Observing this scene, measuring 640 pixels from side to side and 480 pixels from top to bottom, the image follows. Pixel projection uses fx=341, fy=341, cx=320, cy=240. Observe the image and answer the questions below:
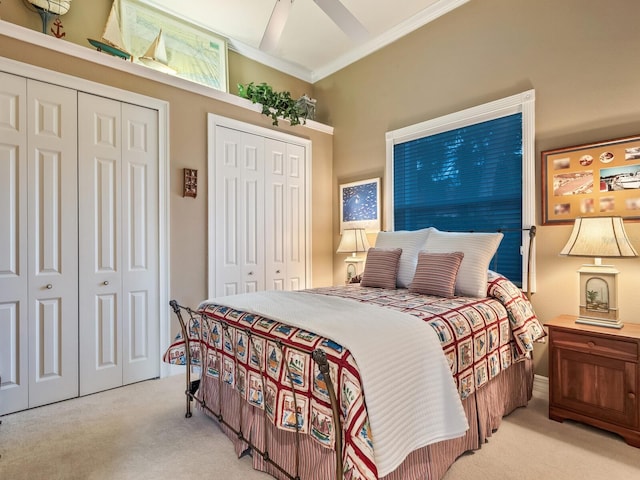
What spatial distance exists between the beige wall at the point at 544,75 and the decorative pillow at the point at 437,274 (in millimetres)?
844

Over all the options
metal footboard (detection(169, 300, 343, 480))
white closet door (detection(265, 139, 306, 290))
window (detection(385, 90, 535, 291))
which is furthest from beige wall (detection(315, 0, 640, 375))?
metal footboard (detection(169, 300, 343, 480))

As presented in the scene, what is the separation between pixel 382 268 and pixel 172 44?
3060mm

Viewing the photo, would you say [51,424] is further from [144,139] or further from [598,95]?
[598,95]

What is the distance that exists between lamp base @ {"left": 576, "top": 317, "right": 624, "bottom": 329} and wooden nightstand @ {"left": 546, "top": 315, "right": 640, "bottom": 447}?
0.04m

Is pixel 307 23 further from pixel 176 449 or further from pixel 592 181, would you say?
Result: pixel 176 449

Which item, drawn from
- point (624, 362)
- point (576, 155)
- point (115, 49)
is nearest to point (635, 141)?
point (576, 155)

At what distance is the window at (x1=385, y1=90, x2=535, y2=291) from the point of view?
2828 millimetres

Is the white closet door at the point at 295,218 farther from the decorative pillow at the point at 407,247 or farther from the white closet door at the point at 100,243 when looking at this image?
the white closet door at the point at 100,243

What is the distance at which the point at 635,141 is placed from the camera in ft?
7.46

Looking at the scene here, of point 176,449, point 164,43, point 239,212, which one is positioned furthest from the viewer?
point 239,212

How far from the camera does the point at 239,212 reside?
3.60 m

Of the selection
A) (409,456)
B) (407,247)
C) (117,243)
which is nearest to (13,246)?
(117,243)

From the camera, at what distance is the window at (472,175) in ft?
9.28

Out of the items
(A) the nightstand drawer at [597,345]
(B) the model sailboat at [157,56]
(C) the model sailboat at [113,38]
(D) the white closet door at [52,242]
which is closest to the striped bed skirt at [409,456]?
(A) the nightstand drawer at [597,345]
